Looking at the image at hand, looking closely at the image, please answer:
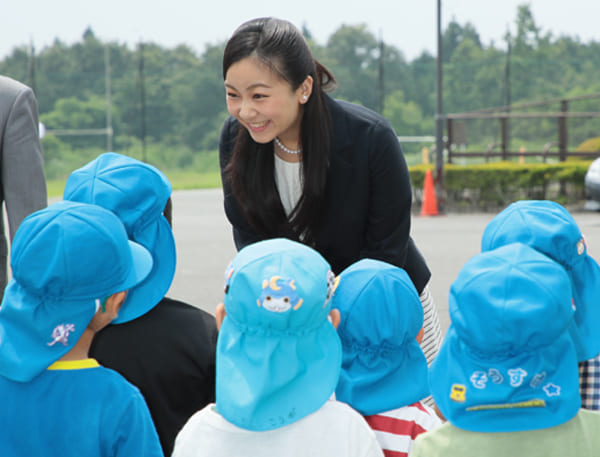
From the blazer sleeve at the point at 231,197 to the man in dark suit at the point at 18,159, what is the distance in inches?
27.6

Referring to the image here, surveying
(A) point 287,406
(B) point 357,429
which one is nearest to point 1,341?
(A) point 287,406

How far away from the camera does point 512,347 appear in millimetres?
1690

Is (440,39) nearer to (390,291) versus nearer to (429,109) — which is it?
(390,291)

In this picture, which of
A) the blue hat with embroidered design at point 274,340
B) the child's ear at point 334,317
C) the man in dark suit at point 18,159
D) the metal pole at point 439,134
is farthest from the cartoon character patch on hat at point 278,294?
the metal pole at point 439,134

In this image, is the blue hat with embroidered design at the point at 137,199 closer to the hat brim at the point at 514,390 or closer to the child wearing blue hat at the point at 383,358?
the child wearing blue hat at the point at 383,358

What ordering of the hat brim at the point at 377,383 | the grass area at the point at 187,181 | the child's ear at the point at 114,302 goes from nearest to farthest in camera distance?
the child's ear at the point at 114,302, the hat brim at the point at 377,383, the grass area at the point at 187,181

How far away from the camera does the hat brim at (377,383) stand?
6.60ft

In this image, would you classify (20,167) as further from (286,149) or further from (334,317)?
(334,317)

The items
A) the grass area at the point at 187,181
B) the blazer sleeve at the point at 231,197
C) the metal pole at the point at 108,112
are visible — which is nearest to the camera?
the blazer sleeve at the point at 231,197

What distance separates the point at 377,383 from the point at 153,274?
2.11ft

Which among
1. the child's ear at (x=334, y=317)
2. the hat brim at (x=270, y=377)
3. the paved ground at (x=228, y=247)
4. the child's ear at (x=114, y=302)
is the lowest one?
the paved ground at (x=228, y=247)

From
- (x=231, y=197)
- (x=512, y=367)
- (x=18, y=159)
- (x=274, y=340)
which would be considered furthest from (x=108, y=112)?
(x=512, y=367)

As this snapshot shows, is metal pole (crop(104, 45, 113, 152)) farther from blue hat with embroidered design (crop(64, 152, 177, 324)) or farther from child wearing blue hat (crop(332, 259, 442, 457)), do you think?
child wearing blue hat (crop(332, 259, 442, 457))

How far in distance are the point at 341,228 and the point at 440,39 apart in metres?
12.5
